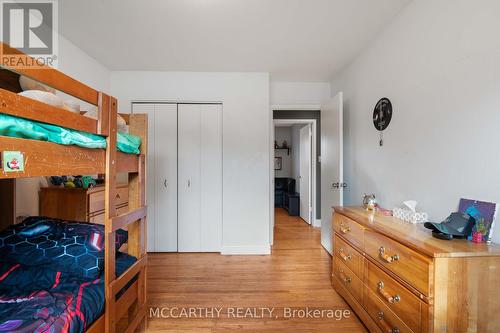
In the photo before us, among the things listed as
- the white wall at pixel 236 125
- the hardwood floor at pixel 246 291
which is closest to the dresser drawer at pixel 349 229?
the hardwood floor at pixel 246 291

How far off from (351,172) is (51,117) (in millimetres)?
2693

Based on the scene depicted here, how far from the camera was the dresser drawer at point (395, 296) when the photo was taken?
1.13 m

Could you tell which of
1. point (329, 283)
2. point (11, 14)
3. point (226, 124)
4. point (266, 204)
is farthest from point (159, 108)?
point (329, 283)

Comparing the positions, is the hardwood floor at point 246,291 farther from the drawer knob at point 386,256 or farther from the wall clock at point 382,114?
the wall clock at point 382,114

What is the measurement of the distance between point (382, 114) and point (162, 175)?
2.62m

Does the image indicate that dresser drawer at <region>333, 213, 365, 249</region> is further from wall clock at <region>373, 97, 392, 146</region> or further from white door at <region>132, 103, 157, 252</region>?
white door at <region>132, 103, 157, 252</region>

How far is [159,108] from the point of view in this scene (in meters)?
2.97

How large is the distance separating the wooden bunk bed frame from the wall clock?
202 cm

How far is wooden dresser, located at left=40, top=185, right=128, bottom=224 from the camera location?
1869 mm

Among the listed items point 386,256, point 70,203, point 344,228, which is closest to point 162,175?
point 70,203

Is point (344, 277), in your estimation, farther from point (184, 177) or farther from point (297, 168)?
point (297, 168)

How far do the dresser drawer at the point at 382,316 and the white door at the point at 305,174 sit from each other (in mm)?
2845

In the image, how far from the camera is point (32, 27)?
1868mm

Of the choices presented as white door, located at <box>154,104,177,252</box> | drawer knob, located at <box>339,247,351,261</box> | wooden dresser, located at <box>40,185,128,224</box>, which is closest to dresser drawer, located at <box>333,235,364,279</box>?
drawer knob, located at <box>339,247,351,261</box>
